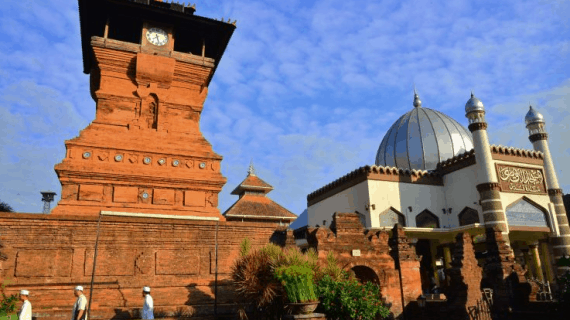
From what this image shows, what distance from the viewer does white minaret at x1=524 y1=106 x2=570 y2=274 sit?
2452 cm

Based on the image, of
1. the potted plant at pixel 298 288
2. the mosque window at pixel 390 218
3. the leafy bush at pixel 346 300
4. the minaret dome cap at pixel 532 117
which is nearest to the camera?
the potted plant at pixel 298 288

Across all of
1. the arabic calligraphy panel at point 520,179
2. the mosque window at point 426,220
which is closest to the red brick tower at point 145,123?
the mosque window at point 426,220

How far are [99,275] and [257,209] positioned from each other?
62.8 ft

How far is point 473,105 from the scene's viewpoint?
25.2m

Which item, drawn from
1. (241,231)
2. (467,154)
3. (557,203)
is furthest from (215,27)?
(557,203)

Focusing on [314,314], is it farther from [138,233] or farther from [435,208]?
[435,208]

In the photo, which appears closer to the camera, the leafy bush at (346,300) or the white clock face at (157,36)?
the leafy bush at (346,300)

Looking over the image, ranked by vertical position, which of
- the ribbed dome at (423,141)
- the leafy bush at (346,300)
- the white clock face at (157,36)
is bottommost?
the leafy bush at (346,300)

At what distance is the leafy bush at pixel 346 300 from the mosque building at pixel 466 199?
13.2 meters

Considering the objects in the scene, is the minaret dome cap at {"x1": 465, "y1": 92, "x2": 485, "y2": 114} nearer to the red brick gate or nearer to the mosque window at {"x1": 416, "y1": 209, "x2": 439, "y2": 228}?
the mosque window at {"x1": 416, "y1": 209, "x2": 439, "y2": 228}

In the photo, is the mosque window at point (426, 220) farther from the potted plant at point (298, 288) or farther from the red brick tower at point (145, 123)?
the potted plant at point (298, 288)

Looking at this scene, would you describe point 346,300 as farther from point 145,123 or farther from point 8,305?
point 145,123

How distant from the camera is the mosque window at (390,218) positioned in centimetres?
2288

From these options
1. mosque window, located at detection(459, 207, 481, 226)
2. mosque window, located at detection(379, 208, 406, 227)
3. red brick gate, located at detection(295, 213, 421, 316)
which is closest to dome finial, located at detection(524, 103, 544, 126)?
mosque window, located at detection(459, 207, 481, 226)
